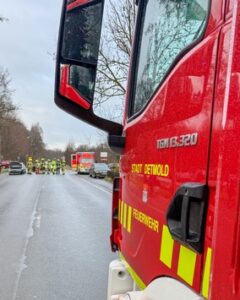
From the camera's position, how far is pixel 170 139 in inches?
71.6

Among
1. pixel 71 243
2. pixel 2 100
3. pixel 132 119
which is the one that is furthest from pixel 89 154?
pixel 132 119

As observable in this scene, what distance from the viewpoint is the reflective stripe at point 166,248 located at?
5.91 ft

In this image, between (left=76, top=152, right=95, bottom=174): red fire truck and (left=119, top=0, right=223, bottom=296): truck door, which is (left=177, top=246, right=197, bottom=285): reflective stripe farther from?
(left=76, top=152, right=95, bottom=174): red fire truck

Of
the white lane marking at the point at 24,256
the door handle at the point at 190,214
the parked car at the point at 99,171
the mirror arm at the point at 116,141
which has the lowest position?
the white lane marking at the point at 24,256

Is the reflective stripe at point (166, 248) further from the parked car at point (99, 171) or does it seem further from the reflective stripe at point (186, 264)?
the parked car at point (99, 171)

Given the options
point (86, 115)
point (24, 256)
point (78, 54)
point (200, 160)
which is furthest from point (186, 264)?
point (24, 256)

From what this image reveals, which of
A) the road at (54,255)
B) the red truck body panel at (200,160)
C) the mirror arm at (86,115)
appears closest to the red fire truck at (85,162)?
the road at (54,255)

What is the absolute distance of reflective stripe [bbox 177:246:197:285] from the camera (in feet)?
5.24

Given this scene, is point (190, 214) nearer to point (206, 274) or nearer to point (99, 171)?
point (206, 274)

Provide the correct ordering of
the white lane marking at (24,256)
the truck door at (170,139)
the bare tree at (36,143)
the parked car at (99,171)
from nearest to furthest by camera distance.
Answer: the truck door at (170,139) < the white lane marking at (24,256) < the parked car at (99,171) < the bare tree at (36,143)

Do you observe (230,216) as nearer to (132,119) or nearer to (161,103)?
(161,103)

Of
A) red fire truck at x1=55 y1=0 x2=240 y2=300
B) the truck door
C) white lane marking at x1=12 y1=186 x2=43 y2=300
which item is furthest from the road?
the truck door

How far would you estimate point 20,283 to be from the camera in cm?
562

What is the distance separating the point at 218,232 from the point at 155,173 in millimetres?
646
